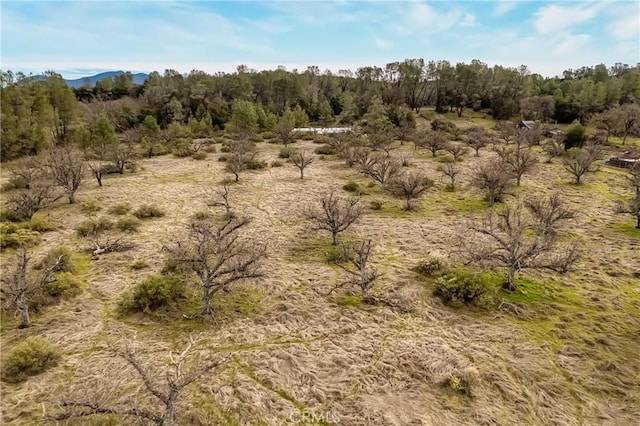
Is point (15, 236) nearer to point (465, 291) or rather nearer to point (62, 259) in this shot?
point (62, 259)

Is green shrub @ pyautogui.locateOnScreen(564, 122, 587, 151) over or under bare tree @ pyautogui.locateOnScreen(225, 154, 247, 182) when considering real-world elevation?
over

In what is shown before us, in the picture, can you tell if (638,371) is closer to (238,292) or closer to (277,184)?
(238,292)

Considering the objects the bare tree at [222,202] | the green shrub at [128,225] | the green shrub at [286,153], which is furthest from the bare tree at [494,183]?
the green shrub at [128,225]

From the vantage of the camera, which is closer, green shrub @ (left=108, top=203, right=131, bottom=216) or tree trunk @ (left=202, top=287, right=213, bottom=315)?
tree trunk @ (left=202, top=287, right=213, bottom=315)

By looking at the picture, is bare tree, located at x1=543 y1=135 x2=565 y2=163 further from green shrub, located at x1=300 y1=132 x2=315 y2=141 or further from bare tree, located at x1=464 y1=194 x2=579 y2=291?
green shrub, located at x1=300 y1=132 x2=315 y2=141

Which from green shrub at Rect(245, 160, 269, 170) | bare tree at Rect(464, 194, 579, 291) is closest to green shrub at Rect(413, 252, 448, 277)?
bare tree at Rect(464, 194, 579, 291)

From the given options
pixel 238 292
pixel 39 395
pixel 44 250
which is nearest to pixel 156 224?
pixel 44 250
